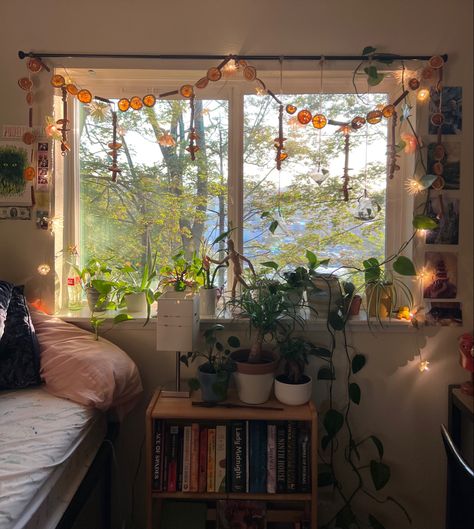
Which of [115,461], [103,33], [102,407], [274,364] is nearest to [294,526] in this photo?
[274,364]

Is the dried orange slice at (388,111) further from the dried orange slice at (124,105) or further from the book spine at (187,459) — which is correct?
the book spine at (187,459)

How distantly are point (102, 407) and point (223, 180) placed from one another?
1061 mm

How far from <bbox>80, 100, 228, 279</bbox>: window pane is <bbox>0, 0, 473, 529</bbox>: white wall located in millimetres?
249

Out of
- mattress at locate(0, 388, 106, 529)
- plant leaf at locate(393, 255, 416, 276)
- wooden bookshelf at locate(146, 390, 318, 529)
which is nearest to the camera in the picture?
mattress at locate(0, 388, 106, 529)

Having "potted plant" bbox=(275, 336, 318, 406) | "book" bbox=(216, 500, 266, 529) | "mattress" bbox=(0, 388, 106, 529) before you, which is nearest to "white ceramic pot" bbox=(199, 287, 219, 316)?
"potted plant" bbox=(275, 336, 318, 406)

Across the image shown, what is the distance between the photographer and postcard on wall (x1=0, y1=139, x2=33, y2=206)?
164 centimetres

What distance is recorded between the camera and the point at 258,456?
4.66ft

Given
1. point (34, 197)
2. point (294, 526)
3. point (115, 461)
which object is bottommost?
point (294, 526)

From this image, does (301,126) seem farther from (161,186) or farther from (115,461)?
(115,461)

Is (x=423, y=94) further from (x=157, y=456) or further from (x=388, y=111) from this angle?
(x=157, y=456)

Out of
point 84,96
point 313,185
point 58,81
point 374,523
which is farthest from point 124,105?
point 374,523

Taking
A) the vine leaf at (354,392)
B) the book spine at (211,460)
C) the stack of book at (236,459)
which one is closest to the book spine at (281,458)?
the stack of book at (236,459)

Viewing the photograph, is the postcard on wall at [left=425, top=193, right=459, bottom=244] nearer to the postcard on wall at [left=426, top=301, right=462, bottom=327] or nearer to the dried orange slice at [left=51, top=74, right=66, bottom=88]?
the postcard on wall at [left=426, top=301, right=462, bottom=327]

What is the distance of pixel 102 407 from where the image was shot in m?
1.38
